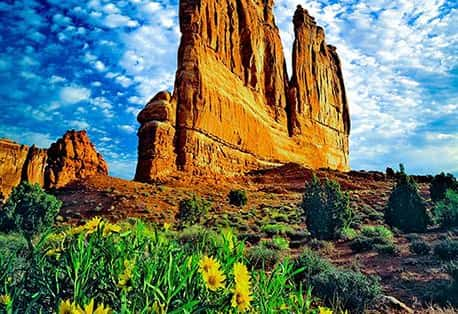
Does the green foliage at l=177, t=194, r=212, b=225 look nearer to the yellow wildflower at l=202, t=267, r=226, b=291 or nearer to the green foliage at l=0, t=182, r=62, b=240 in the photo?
the green foliage at l=0, t=182, r=62, b=240

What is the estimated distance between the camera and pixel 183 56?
39.8m

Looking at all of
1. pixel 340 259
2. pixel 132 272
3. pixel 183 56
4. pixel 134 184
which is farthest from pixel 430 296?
pixel 183 56

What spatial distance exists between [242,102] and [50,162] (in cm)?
2257

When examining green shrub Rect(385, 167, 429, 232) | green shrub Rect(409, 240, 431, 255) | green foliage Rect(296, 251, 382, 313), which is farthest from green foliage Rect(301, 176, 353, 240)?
green foliage Rect(296, 251, 382, 313)

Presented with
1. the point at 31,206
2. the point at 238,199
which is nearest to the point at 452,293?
the point at 31,206

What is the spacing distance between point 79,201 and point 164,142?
997cm

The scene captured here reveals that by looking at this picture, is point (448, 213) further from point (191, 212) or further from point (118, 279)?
point (118, 279)

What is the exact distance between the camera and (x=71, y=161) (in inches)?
1259

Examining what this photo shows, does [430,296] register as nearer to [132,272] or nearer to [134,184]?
[132,272]

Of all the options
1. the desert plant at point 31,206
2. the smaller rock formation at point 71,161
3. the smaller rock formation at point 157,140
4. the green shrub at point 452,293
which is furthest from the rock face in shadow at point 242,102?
the green shrub at point 452,293

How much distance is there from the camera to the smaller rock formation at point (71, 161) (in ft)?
101

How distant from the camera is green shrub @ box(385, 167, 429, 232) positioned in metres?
17.8

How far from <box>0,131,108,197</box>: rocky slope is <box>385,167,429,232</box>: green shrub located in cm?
2353

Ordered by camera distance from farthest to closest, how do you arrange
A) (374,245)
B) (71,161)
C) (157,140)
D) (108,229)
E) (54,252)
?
1. (157,140)
2. (71,161)
3. (374,245)
4. (108,229)
5. (54,252)
